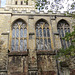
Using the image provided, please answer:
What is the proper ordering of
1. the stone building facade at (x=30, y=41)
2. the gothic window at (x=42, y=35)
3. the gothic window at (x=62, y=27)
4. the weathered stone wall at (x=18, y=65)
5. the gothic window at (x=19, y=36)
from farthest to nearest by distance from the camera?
the gothic window at (x=62, y=27)
the gothic window at (x=42, y=35)
the gothic window at (x=19, y=36)
the stone building facade at (x=30, y=41)
the weathered stone wall at (x=18, y=65)

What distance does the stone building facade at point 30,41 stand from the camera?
420 inches

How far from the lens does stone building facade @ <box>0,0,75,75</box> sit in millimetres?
10664

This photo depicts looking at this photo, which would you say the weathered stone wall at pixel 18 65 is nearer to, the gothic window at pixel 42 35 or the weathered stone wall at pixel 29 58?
the weathered stone wall at pixel 29 58

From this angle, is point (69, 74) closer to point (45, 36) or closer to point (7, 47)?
point (45, 36)

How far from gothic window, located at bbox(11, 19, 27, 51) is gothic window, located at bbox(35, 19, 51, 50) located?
4.53 ft

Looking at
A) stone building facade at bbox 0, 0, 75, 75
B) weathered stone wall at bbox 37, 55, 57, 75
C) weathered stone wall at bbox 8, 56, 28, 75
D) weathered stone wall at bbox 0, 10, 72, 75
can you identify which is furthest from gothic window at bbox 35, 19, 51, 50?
weathered stone wall at bbox 8, 56, 28, 75

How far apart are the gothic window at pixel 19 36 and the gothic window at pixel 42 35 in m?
1.38

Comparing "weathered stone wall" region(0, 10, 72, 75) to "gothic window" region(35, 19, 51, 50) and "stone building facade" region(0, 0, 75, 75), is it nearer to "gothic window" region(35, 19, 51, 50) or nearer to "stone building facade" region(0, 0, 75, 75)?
"stone building facade" region(0, 0, 75, 75)

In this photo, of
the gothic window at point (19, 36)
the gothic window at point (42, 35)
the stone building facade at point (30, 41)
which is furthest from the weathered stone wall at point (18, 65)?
the gothic window at point (42, 35)

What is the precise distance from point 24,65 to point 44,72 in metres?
1.94

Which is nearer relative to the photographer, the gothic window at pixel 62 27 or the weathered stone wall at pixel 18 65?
the weathered stone wall at pixel 18 65

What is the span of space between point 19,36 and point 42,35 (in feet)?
8.19

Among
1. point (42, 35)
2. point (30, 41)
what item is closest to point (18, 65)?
point (30, 41)

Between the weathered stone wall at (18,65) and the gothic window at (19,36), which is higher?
the gothic window at (19,36)
